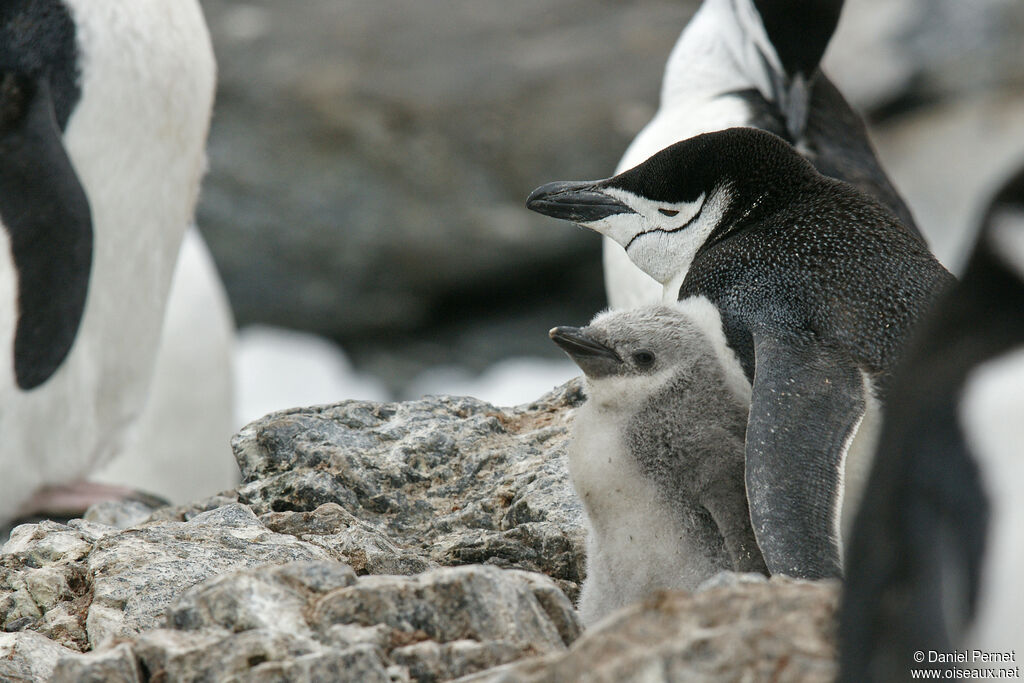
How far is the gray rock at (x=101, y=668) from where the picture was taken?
5.56 feet

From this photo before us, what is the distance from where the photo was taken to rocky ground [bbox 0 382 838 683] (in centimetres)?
154

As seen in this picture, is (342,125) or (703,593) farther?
(342,125)

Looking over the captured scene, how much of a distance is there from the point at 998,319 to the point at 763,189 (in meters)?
0.91

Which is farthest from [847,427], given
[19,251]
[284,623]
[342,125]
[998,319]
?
[342,125]

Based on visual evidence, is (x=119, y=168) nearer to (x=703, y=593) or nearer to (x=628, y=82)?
(x=703, y=593)

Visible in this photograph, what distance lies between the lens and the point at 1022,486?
1426 mm

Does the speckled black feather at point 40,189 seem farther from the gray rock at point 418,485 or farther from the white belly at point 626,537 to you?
the white belly at point 626,537

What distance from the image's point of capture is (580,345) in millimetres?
2197

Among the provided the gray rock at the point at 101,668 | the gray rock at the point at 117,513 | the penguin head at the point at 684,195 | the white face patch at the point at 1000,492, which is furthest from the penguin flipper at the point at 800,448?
the gray rock at the point at 117,513

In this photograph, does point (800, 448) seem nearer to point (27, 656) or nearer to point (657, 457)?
point (657, 457)

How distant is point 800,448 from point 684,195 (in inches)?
22.9

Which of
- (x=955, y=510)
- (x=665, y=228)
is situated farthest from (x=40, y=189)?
(x=955, y=510)

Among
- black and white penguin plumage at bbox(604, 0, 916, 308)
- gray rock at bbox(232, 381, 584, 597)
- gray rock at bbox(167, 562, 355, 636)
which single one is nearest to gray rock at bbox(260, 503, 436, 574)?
gray rock at bbox(232, 381, 584, 597)

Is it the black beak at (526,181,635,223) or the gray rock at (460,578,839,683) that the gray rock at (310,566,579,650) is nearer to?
the gray rock at (460,578,839,683)
